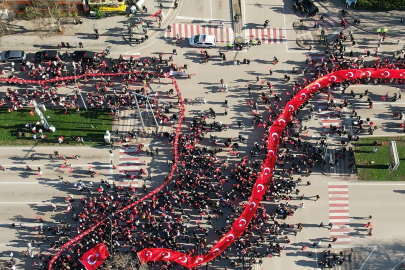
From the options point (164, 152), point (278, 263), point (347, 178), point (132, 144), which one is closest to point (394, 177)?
point (347, 178)

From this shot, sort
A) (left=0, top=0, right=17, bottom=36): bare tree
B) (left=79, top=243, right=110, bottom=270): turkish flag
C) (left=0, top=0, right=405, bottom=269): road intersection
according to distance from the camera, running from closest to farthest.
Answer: (left=79, top=243, right=110, bottom=270): turkish flag < (left=0, top=0, right=405, bottom=269): road intersection < (left=0, top=0, right=17, bottom=36): bare tree

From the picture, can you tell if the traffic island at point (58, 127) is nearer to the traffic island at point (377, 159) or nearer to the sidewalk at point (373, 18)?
the traffic island at point (377, 159)

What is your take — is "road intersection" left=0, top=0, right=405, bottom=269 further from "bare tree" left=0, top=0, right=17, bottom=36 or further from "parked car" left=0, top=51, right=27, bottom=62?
"bare tree" left=0, top=0, right=17, bottom=36

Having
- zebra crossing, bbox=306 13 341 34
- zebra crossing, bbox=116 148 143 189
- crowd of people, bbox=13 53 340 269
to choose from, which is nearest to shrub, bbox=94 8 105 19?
zebra crossing, bbox=116 148 143 189

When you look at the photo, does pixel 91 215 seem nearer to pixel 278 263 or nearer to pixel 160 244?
pixel 160 244

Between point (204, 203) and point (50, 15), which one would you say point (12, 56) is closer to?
point (50, 15)

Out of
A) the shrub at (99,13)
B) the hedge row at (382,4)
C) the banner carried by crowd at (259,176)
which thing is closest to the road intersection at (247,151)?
the banner carried by crowd at (259,176)
